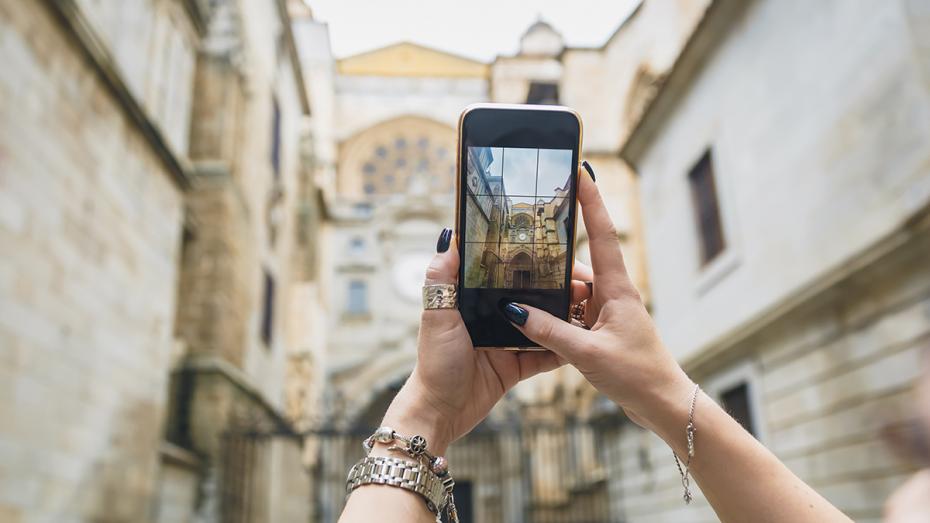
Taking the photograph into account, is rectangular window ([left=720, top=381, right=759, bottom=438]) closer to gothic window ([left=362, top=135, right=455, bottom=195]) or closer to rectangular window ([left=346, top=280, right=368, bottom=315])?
rectangular window ([left=346, top=280, right=368, bottom=315])

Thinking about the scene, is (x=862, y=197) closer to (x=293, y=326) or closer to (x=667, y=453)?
(x=667, y=453)

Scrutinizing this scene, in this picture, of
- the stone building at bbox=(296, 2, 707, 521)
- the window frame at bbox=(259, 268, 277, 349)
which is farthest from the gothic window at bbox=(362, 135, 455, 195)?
the window frame at bbox=(259, 268, 277, 349)

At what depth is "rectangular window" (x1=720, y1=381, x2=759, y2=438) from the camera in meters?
10.4

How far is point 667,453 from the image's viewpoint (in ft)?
42.0

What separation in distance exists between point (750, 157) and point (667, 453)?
5085 mm

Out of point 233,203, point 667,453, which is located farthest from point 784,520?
point 233,203

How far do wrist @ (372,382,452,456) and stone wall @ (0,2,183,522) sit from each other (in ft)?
18.7

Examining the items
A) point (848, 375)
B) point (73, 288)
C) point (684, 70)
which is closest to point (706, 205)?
point (684, 70)

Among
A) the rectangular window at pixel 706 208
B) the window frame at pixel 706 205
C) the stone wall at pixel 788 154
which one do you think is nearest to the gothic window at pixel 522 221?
the stone wall at pixel 788 154

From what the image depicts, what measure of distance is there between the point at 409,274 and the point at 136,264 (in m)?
20.2

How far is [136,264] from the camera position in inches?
368

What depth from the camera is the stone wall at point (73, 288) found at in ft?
21.0

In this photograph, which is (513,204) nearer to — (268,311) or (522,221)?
(522,221)

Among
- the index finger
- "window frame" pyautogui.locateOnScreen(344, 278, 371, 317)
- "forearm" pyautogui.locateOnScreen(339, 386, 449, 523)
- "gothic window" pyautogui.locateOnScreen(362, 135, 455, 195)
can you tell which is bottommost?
"forearm" pyautogui.locateOnScreen(339, 386, 449, 523)
